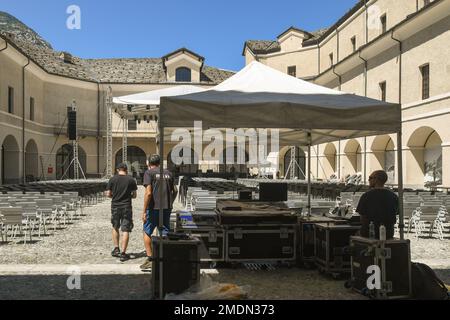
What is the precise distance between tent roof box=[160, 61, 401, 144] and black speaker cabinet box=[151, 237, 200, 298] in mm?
1508

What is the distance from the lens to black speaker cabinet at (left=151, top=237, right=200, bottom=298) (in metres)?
5.58

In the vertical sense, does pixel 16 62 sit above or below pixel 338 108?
above

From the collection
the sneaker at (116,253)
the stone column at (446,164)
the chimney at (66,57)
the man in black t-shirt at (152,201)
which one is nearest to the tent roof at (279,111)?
the man in black t-shirt at (152,201)

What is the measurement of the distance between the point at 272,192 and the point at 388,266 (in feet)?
10.2

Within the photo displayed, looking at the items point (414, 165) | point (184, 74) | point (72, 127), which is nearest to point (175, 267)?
point (414, 165)

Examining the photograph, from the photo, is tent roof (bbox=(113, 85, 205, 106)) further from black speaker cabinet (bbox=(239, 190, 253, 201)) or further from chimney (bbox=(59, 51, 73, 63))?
chimney (bbox=(59, 51, 73, 63))

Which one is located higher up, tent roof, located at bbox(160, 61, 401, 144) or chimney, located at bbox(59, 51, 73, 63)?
chimney, located at bbox(59, 51, 73, 63)

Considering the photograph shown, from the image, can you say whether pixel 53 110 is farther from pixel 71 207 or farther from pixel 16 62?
pixel 71 207

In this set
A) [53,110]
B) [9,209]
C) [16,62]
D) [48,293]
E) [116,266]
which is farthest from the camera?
[53,110]

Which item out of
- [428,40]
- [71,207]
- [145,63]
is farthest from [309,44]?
[71,207]

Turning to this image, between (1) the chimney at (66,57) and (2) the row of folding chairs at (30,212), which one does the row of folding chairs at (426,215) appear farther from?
(1) the chimney at (66,57)

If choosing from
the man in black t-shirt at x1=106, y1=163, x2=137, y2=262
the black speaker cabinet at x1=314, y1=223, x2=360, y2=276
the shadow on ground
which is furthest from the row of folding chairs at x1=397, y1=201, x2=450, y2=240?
the shadow on ground
